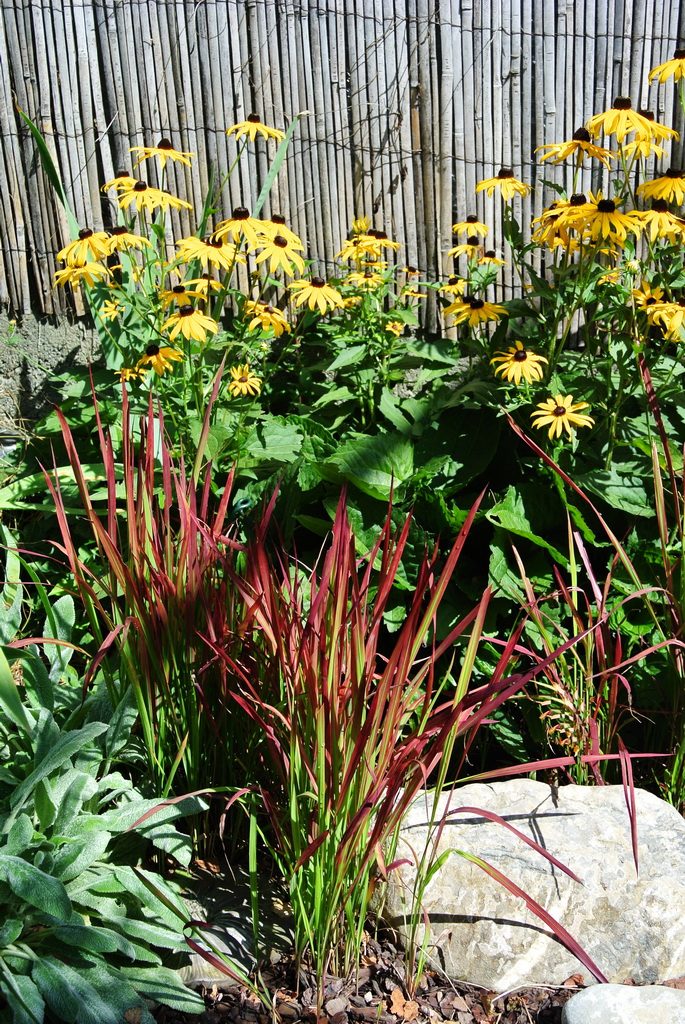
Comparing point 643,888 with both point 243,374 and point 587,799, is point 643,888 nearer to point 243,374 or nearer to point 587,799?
point 587,799

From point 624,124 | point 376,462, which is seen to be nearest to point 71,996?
point 376,462

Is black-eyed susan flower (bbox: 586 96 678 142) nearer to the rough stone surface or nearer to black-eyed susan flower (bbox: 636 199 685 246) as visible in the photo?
black-eyed susan flower (bbox: 636 199 685 246)

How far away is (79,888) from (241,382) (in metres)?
1.53

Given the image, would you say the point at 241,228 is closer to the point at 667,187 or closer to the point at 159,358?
the point at 159,358

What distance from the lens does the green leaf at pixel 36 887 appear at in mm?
1257

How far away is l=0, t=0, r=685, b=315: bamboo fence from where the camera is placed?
306 centimetres

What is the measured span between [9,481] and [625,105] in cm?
216

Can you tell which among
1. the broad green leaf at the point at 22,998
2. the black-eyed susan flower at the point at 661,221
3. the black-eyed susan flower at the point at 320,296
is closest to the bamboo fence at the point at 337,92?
the black-eyed susan flower at the point at 320,296

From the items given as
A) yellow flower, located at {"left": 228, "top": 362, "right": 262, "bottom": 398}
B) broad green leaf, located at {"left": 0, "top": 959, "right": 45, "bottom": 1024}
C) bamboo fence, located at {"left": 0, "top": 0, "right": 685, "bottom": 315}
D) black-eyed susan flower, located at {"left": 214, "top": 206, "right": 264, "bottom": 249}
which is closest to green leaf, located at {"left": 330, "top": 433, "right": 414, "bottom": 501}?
yellow flower, located at {"left": 228, "top": 362, "right": 262, "bottom": 398}

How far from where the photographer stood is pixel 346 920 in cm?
140

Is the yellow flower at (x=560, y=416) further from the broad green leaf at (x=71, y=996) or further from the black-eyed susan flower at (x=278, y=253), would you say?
the broad green leaf at (x=71, y=996)

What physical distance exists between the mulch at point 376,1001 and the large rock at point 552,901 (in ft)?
0.09

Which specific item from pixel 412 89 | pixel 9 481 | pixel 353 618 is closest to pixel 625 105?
pixel 412 89

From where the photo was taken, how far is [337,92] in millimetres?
3109
